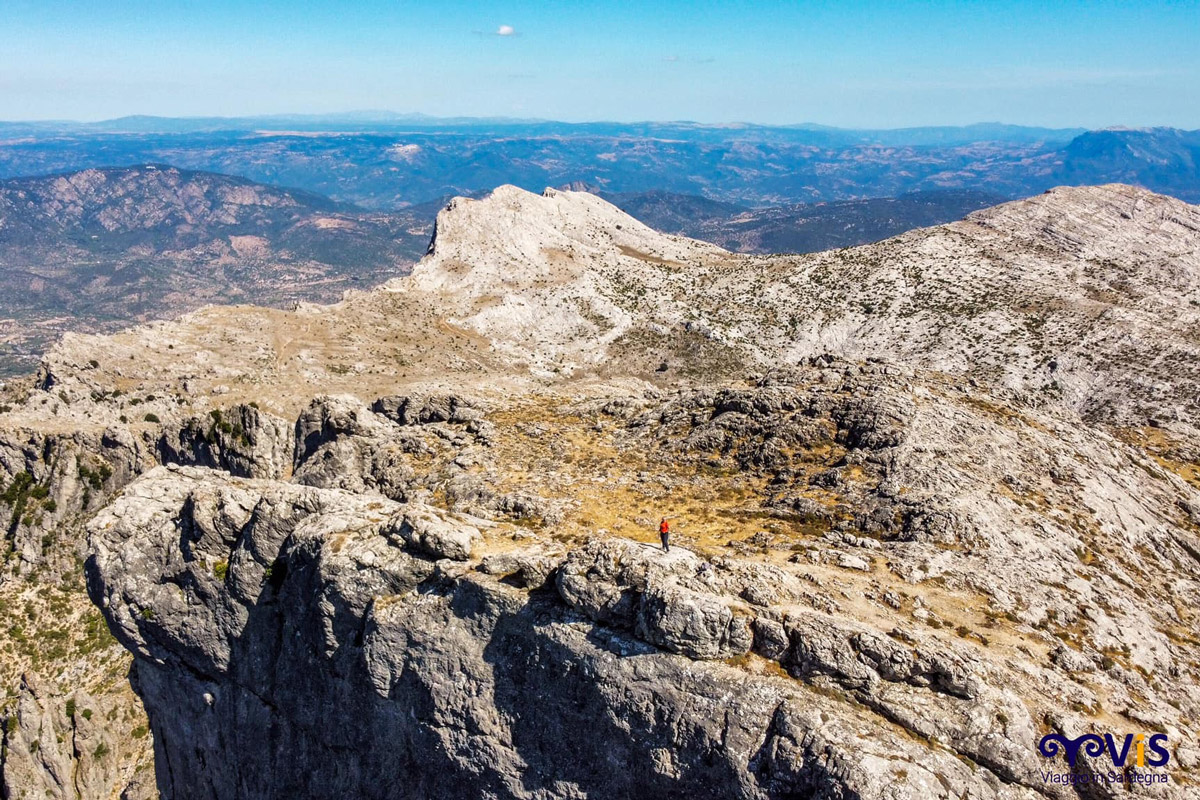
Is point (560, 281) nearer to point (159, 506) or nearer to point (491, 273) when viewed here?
point (491, 273)

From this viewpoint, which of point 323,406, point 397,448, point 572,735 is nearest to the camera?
point 572,735

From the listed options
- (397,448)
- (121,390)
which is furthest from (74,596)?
(397,448)

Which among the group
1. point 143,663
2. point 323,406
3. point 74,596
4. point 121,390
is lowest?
point 74,596

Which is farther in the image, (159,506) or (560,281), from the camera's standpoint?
(560,281)

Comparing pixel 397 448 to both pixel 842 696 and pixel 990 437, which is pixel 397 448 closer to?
pixel 842 696

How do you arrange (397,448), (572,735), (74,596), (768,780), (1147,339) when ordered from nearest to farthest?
1. (768,780)
2. (572,735)
3. (397,448)
4. (74,596)
5. (1147,339)

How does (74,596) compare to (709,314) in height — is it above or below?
below
